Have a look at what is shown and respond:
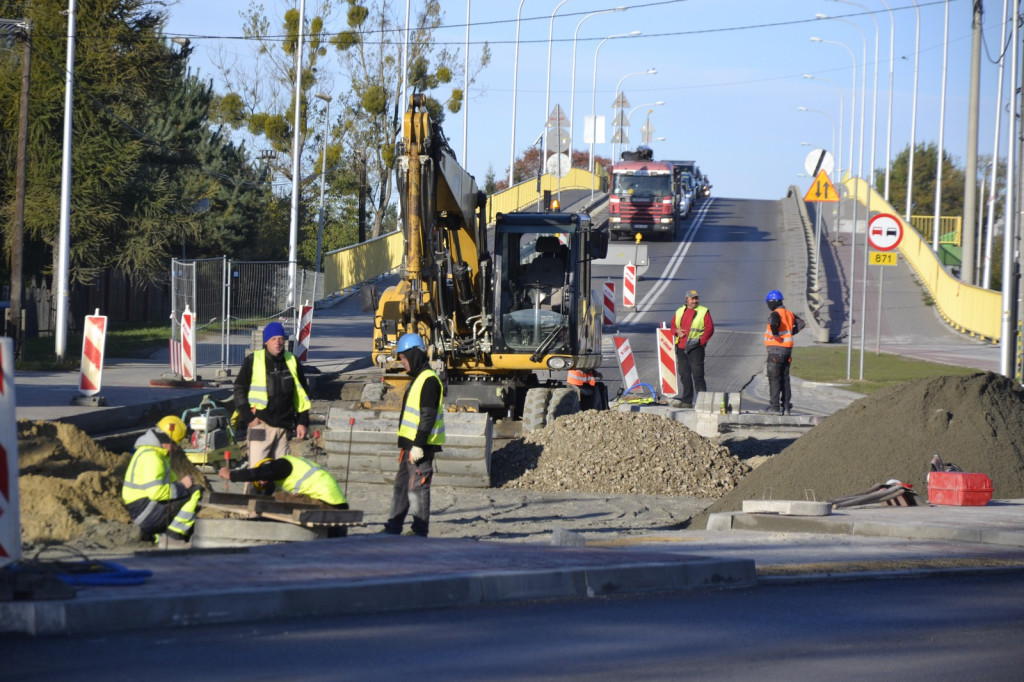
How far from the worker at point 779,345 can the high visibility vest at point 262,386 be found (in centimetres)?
885

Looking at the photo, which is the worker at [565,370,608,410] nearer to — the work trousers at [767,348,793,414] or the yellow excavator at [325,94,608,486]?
the yellow excavator at [325,94,608,486]

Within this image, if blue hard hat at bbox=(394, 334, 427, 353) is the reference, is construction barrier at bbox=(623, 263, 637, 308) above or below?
above

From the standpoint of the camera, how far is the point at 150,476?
9227 mm

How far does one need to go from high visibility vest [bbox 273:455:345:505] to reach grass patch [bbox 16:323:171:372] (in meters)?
14.1

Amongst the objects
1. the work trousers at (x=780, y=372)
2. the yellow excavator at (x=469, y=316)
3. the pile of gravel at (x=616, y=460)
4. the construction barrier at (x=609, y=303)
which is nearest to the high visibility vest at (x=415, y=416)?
the yellow excavator at (x=469, y=316)

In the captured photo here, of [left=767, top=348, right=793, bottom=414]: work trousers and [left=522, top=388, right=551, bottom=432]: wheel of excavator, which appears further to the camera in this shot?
[left=767, top=348, right=793, bottom=414]: work trousers

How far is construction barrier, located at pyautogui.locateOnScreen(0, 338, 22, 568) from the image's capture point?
6164mm

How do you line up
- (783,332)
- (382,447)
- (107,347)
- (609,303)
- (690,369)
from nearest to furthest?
(382,447) → (783,332) → (690,369) → (609,303) → (107,347)

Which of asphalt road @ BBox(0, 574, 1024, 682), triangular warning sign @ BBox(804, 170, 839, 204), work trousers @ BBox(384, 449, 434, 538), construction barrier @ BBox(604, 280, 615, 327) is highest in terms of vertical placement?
triangular warning sign @ BBox(804, 170, 839, 204)

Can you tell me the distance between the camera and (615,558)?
27.3 feet

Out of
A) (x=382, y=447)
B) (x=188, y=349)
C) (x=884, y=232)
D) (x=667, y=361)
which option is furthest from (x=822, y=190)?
(x=382, y=447)

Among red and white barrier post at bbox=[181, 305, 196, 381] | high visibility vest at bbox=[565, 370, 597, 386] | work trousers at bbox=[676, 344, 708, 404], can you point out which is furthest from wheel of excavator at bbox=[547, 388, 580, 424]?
red and white barrier post at bbox=[181, 305, 196, 381]

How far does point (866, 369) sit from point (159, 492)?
1974 centimetres

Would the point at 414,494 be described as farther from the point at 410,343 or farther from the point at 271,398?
the point at 271,398
